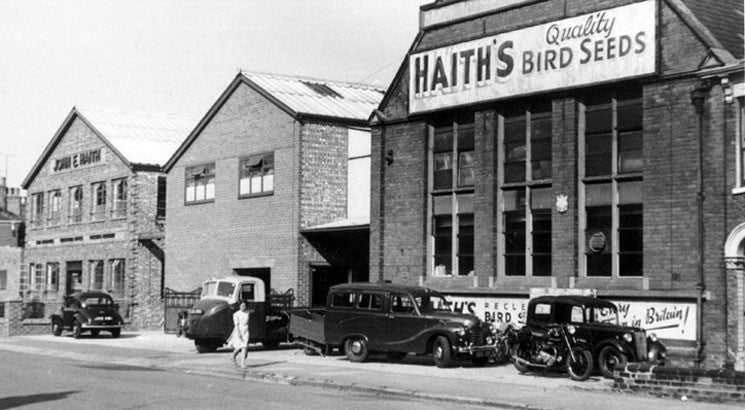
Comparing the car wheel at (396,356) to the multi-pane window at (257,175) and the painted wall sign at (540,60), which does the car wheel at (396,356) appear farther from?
the multi-pane window at (257,175)

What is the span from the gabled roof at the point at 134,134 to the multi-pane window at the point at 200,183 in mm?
5661

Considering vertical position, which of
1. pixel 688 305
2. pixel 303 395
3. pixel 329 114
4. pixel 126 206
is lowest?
pixel 303 395

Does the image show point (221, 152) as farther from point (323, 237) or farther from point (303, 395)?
point (303, 395)

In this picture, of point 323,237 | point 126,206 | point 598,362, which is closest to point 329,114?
point 323,237

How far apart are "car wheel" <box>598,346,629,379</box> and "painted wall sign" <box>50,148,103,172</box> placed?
105 ft

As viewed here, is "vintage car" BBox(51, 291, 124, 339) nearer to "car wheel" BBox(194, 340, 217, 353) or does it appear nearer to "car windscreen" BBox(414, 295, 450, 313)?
"car wheel" BBox(194, 340, 217, 353)

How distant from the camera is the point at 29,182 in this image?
175 ft

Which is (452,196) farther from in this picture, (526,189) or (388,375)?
(388,375)

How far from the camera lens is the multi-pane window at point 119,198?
44656 mm

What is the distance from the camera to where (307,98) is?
36.0m

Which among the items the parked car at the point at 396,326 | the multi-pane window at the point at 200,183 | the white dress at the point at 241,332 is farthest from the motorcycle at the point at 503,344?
the multi-pane window at the point at 200,183

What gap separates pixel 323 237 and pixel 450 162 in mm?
7434

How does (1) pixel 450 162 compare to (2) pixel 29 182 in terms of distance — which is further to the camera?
(2) pixel 29 182

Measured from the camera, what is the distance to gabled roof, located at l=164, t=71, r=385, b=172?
3444cm
